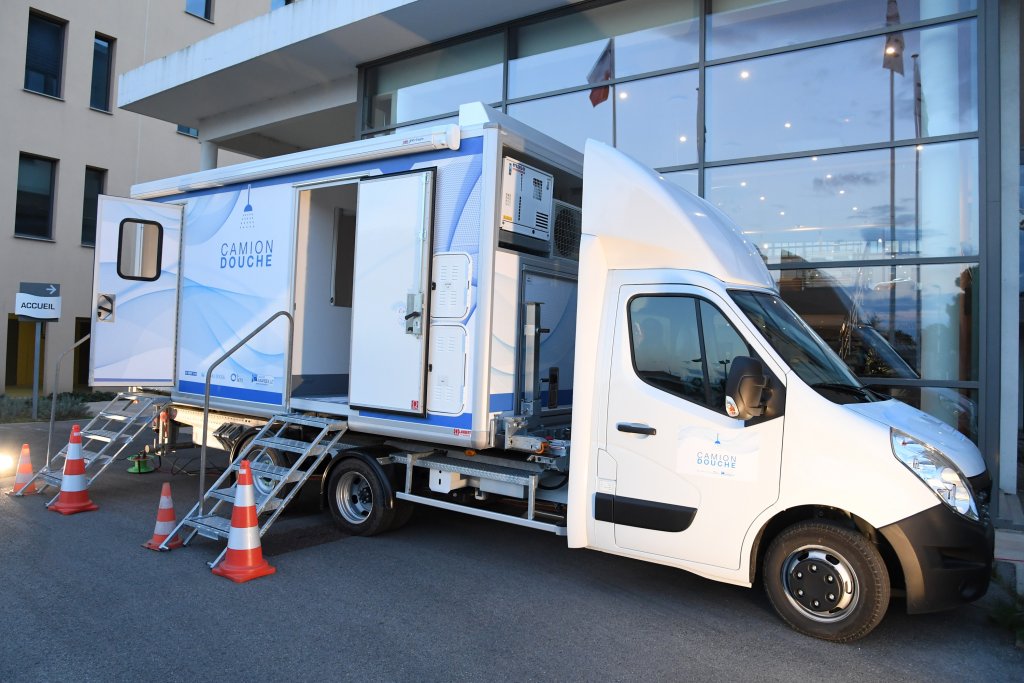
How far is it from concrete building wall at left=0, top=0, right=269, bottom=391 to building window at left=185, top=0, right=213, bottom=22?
0.61 meters

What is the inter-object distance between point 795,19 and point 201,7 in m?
20.0

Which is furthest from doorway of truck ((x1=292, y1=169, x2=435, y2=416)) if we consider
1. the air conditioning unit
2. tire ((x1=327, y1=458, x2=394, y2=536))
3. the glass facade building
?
the glass facade building

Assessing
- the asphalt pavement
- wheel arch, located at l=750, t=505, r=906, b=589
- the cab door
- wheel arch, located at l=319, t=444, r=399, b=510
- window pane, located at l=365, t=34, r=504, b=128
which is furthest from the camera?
window pane, located at l=365, t=34, r=504, b=128

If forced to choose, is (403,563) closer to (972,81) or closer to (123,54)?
(972,81)

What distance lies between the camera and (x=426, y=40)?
1180 centimetres

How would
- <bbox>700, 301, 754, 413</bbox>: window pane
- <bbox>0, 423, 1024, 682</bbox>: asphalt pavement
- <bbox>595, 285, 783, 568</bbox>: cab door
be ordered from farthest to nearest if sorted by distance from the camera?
<bbox>700, 301, 754, 413</bbox>: window pane → <bbox>595, 285, 783, 568</bbox>: cab door → <bbox>0, 423, 1024, 682</bbox>: asphalt pavement

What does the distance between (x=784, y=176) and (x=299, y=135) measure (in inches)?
421

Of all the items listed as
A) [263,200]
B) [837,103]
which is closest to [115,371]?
[263,200]

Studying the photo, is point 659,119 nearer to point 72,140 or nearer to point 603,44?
point 603,44

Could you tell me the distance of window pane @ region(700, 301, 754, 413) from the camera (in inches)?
185

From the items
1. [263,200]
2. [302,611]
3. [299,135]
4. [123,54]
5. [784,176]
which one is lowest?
[302,611]

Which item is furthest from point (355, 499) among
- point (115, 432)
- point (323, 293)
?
point (115, 432)

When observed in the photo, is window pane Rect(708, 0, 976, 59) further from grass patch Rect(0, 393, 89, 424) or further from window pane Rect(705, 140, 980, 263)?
grass patch Rect(0, 393, 89, 424)

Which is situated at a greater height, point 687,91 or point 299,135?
point 299,135
